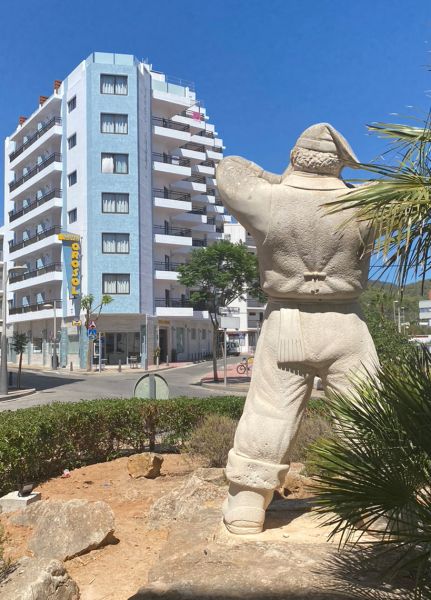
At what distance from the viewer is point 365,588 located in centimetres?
271

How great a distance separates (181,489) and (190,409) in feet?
8.30

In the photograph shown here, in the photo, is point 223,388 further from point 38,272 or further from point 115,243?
point 38,272

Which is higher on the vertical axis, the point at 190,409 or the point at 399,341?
the point at 399,341

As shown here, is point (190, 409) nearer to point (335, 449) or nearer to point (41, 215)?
point (335, 449)

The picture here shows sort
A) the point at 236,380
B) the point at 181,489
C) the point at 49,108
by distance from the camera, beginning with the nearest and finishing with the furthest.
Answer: the point at 181,489, the point at 236,380, the point at 49,108

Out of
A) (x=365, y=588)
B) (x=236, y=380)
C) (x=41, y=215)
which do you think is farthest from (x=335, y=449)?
(x=41, y=215)

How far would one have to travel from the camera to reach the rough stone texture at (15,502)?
5.31 m

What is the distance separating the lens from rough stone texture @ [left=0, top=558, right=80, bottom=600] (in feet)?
10.1

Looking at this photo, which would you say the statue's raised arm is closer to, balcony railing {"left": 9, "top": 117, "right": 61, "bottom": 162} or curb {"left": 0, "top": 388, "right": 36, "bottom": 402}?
curb {"left": 0, "top": 388, "right": 36, "bottom": 402}

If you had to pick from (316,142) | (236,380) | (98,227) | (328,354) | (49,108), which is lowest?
(236,380)

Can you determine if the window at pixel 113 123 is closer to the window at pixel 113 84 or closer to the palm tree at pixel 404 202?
→ the window at pixel 113 84

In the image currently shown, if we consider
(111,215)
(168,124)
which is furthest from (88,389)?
(168,124)

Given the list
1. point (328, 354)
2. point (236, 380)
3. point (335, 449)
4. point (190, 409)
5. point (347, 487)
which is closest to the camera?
point (347, 487)

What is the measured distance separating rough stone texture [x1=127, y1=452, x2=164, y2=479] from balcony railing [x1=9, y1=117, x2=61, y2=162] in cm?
3466
